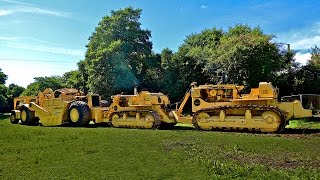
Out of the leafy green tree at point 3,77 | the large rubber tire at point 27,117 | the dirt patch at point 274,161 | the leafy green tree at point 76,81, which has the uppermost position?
the leafy green tree at point 3,77

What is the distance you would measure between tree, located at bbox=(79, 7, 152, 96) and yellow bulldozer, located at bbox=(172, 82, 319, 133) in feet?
60.9

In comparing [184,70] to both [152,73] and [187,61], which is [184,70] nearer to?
[187,61]

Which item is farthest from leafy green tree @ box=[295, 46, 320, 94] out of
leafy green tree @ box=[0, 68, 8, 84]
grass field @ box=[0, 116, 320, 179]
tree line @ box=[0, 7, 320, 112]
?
leafy green tree @ box=[0, 68, 8, 84]

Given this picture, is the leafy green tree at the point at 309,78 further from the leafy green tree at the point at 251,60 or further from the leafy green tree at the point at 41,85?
the leafy green tree at the point at 41,85

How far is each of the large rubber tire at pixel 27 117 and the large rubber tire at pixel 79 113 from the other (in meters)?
3.48

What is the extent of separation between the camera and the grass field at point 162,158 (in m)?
7.18

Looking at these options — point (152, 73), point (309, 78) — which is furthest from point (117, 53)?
point (309, 78)

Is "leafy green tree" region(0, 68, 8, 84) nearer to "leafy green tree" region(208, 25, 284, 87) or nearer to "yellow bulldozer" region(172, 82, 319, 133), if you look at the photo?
"leafy green tree" region(208, 25, 284, 87)

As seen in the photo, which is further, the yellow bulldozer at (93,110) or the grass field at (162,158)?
the yellow bulldozer at (93,110)

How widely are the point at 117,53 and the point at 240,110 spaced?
21.6 metres

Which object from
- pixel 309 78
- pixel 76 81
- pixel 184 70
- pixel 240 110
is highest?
pixel 76 81

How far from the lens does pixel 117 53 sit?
35156 mm

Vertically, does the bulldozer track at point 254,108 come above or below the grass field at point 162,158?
above

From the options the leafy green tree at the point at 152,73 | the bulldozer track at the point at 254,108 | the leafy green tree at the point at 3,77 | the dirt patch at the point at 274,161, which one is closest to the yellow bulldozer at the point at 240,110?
the bulldozer track at the point at 254,108
